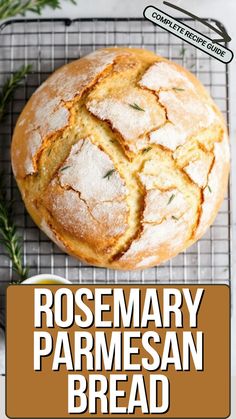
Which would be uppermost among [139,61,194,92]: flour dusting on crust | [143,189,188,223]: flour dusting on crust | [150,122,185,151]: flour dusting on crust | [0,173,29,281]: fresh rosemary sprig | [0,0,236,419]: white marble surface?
[0,0,236,419]: white marble surface

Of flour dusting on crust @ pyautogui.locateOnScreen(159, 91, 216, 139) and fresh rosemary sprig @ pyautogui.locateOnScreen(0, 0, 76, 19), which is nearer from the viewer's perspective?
flour dusting on crust @ pyautogui.locateOnScreen(159, 91, 216, 139)

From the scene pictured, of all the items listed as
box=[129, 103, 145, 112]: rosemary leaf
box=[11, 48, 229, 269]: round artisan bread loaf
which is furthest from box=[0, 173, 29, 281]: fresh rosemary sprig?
box=[129, 103, 145, 112]: rosemary leaf

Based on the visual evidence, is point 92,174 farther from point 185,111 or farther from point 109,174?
point 185,111

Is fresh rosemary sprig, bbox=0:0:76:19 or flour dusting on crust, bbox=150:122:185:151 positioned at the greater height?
fresh rosemary sprig, bbox=0:0:76:19

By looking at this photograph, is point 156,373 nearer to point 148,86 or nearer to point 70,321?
point 70,321

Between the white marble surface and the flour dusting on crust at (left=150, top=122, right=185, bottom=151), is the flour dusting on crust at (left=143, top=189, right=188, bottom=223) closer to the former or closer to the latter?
the flour dusting on crust at (left=150, top=122, right=185, bottom=151)

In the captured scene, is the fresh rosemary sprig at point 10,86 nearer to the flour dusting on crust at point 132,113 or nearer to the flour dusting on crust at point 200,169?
the flour dusting on crust at point 132,113

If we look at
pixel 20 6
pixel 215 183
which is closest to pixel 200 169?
pixel 215 183
